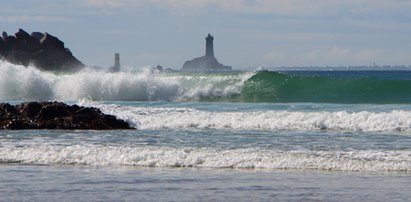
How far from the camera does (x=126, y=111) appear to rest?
28734mm

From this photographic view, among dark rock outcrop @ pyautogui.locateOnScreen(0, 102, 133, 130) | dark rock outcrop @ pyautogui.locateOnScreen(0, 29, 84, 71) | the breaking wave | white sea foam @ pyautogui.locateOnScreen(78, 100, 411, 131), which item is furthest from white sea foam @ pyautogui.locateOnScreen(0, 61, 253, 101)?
dark rock outcrop @ pyautogui.locateOnScreen(0, 29, 84, 71)

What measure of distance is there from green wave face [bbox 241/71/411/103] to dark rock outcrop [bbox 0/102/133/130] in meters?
17.0

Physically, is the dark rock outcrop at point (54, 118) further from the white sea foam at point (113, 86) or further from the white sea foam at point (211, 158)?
the white sea foam at point (113, 86)

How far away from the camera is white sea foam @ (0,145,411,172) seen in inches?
610

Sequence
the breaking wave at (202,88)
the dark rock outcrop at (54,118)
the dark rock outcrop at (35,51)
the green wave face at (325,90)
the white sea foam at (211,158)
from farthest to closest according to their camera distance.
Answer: the dark rock outcrop at (35,51), the breaking wave at (202,88), the green wave face at (325,90), the dark rock outcrop at (54,118), the white sea foam at (211,158)

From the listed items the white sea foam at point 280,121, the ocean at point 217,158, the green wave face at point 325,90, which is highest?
the green wave face at point 325,90

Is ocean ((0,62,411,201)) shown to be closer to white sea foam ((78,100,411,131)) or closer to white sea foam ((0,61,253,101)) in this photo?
white sea foam ((78,100,411,131))

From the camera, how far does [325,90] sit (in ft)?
135

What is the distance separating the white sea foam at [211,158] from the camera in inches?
610

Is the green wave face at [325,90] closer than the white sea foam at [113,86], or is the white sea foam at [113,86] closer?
the green wave face at [325,90]

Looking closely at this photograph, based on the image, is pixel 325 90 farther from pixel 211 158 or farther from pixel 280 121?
pixel 211 158

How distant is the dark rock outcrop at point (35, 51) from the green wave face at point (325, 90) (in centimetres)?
5344

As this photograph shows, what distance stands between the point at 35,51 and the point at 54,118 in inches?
2871

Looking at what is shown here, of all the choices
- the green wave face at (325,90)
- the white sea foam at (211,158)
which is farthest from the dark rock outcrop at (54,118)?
the green wave face at (325,90)
